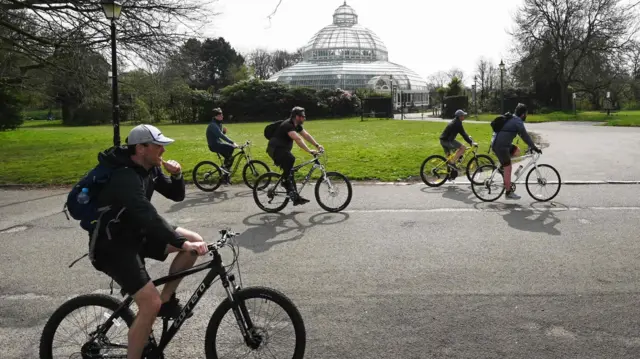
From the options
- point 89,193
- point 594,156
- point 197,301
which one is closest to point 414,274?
point 197,301

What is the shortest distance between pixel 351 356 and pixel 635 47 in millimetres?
49497

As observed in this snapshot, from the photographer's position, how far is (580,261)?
611cm

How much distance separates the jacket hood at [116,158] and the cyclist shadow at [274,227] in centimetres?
368

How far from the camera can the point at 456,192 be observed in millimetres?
11008

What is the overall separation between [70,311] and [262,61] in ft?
293

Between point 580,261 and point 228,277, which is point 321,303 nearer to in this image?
point 228,277

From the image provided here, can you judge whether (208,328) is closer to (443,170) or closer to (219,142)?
(219,142)

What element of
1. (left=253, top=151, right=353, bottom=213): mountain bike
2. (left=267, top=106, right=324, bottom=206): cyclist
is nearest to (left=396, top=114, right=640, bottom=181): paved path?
(left=253, top=151, right=353, bottom=213): mountain bike

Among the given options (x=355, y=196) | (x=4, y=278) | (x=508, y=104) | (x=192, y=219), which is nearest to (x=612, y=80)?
(x=508, y=104)

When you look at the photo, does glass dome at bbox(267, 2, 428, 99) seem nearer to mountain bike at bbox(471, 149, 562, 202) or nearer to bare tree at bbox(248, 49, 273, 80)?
bare tree at bbox(248, 49, 273, 80)

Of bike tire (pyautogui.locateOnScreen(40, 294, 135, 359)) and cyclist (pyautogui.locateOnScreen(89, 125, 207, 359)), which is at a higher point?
cyclist (pyautogui.locateOnScreen(89, 125, 207, 359))

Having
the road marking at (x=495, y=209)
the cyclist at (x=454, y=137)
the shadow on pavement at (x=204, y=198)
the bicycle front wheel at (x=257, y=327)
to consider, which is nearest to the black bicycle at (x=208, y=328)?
the bicycle front wheel at (x=257, y=327)

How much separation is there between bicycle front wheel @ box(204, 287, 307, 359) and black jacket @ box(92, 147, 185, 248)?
57 centimetres

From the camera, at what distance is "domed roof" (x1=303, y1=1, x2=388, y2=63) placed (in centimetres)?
7531
